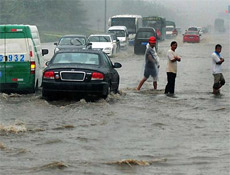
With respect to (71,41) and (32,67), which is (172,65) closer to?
(32,67)

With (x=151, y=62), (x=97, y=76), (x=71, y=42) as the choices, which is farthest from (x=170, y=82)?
(x=71, y=42)

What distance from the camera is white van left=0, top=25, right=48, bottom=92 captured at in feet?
58.9

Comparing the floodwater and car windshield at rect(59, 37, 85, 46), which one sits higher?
the floodwater

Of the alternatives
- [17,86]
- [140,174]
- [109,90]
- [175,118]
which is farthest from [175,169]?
[17,86]

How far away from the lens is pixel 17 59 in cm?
1797

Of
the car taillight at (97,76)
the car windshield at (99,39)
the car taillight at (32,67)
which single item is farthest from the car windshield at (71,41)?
the car taillight at (97,76)

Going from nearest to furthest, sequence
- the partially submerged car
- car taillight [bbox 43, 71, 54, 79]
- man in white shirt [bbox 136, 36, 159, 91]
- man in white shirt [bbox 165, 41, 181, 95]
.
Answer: car taillight [bbox 43, 71, 54, 79] < man in white shirt [bbox 165, 41, 181, 95] < man in white shirt [bbox 136, 36, 159, 91] < the partially submerged car

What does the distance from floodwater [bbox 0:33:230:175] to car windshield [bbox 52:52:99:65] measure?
0.96 m

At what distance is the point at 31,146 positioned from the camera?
36.1 feet

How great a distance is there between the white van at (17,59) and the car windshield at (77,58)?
1.13m

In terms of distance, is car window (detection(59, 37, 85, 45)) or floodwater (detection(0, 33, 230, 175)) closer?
floodwater (detection(0, 33, 230, 175))

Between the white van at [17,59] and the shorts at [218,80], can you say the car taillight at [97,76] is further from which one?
the shorts at [218,80]

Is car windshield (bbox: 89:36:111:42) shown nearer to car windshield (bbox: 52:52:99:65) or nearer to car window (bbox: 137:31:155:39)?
car window (bbox: 137:31:155:39)

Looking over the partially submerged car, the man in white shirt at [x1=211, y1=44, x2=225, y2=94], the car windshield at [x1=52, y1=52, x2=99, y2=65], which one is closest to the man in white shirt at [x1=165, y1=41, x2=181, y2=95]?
the man in white shirt at [x1=211, y1=44, x2=225, y2=94]
